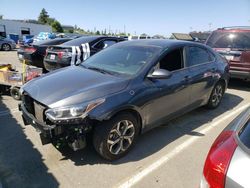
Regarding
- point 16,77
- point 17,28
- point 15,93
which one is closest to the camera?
point 16,77

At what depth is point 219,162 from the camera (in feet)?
4.97

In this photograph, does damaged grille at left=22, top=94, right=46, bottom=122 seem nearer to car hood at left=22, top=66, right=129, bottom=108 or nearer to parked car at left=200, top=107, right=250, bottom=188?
car hood at left=22, top=66, right=129, bottom=108

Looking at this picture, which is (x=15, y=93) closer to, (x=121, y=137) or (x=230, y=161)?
(x=121, y=137)

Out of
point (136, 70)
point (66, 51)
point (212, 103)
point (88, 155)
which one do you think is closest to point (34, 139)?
point (88, 155)

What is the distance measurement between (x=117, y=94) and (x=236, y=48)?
5670 mm

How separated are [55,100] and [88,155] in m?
1.02

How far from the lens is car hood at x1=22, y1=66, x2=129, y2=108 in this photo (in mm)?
2871

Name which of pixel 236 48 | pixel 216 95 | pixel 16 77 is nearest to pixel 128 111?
pixel 216 95

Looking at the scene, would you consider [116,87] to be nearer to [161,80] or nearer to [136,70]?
[136,70]

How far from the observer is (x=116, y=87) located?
3094 millimetres

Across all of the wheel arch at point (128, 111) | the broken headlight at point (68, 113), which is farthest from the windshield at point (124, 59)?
the broken headlight at point (68, 113)

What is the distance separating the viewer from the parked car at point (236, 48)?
695 cm

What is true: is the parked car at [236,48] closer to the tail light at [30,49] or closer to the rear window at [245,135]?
the rear window at [245,135]

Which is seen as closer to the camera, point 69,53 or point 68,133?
point 68,133
